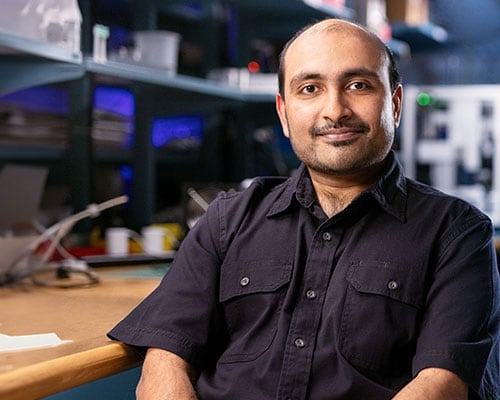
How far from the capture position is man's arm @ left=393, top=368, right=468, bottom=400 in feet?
4.06

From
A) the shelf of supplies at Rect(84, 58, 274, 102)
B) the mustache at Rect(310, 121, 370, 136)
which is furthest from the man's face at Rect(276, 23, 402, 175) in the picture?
the shelf of supplies at Rect(84, 58, 274, 102)

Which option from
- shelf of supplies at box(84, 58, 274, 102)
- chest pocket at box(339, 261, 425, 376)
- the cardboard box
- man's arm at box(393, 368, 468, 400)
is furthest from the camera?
the cardboard box

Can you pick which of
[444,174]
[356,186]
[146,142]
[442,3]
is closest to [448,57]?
[442,3]

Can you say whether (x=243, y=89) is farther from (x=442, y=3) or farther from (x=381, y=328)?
(x=442, y=3)

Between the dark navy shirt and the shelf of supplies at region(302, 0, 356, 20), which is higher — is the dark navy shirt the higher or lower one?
the lower one

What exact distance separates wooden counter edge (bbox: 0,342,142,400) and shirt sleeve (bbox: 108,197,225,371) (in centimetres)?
5

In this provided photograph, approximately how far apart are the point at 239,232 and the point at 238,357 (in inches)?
10.1

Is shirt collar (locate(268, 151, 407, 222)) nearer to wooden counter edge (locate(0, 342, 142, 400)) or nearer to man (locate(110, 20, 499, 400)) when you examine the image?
man (locate(110, 20, 499, 400))

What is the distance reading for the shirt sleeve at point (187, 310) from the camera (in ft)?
4.66

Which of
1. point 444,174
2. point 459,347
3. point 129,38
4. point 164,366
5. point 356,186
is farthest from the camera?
point 444,174

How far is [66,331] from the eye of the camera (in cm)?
147

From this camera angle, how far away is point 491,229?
4.65ft

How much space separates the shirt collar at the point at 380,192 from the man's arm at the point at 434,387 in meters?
0.31

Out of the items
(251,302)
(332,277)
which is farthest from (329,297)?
(251,302)
